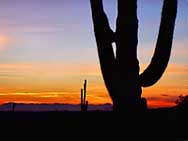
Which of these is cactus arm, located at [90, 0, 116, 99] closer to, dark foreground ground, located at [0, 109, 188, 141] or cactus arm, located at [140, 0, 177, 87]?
cactus arm, located at [140, 0, 177, 87]

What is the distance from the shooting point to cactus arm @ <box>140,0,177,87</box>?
10.1 metres

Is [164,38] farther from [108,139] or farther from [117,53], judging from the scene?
[108,139]

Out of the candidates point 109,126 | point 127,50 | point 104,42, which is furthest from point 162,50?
point 109,126

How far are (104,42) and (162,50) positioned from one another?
3.79 feet

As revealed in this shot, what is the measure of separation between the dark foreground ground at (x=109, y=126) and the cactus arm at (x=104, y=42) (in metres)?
0.79

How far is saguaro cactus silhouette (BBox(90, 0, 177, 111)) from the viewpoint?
33.1 feet

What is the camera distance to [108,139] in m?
11.0

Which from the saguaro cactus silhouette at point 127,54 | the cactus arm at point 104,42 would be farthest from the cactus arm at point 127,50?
the cactus arm at point 104,42

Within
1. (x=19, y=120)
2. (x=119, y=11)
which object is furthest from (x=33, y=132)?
(x=119, y=11)

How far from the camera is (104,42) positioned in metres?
10.1

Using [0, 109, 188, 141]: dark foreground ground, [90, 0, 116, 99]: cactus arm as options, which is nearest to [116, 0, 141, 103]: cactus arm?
[90, 0, 116, 99]: cactus arm

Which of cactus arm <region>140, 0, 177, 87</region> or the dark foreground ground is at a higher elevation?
cactus arm <region>140, 0, 177, 87</region>

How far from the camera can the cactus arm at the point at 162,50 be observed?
10125mm

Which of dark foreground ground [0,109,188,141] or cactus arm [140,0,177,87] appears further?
dark foreground ground [0,109,188,141]
